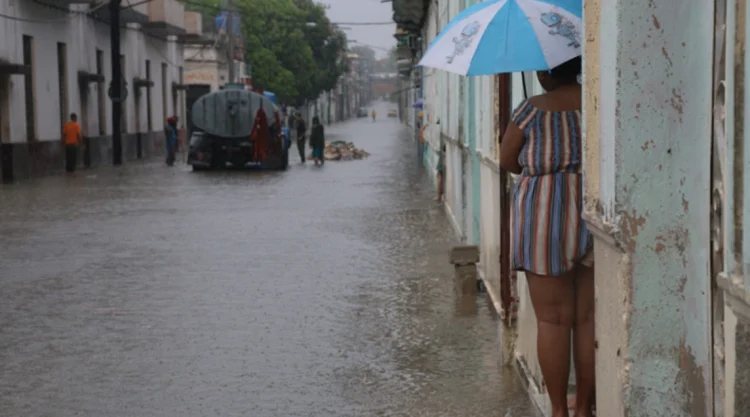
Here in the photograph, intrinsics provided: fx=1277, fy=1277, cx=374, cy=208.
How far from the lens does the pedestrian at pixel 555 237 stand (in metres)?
5.24

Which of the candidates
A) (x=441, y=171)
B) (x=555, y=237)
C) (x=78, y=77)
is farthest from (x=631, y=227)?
(x=78, y=77)

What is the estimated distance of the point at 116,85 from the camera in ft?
122

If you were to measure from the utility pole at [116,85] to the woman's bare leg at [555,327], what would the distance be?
107 ft

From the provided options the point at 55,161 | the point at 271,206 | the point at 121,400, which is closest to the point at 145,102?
the point at 55,161

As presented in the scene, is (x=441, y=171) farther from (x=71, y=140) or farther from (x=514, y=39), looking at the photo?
(x=71, y=140)

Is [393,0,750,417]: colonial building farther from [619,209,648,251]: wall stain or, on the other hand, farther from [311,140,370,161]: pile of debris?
[311,140,370,161]: pile of debris

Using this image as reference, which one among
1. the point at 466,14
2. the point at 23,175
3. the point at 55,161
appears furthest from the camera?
the point at 55,161

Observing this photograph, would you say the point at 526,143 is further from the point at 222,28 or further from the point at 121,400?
the point at 222,28

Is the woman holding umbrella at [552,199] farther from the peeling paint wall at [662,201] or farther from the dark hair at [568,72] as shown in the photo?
the peeling paint wall at [662,201]

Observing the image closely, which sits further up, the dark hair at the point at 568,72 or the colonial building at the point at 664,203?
the dark hair at the point at 568,72

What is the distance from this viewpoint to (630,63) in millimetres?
4137

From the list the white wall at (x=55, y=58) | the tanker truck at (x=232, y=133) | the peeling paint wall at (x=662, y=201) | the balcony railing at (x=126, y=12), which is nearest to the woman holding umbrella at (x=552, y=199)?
the peeling paint wall at (x=662, y=201)

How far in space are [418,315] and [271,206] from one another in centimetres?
1043

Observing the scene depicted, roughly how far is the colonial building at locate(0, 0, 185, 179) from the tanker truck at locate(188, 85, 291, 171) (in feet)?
11.8
